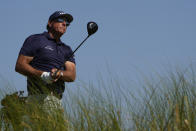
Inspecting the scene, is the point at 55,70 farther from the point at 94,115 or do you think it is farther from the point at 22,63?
the point at 94,115

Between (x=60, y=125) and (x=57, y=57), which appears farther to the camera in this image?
(x=57, y=57)

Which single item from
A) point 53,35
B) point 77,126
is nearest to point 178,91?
point 77,126

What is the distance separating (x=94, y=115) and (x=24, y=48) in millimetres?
1665

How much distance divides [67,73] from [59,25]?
0.70 m

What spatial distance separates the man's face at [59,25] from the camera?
492 cm

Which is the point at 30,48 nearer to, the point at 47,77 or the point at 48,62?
the point at 48,62

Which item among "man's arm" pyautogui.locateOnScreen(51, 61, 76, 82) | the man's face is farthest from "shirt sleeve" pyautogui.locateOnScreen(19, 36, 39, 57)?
"man's arm" pyautogui.locateOnScreen(51, 61, 76, 82)

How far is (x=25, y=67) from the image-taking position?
4.53m

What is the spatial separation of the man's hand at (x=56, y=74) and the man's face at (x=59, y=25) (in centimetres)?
67

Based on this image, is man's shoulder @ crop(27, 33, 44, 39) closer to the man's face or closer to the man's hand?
the man's face

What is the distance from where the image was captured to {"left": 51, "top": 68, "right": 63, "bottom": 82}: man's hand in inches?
171

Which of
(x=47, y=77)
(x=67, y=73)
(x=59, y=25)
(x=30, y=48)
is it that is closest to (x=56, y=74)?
(x=47, y=77)

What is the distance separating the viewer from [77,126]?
351 cm

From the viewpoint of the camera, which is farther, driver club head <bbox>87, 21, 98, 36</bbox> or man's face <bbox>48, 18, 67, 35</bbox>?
man's face <bbox>48, 18, 67, 35</bbox>
